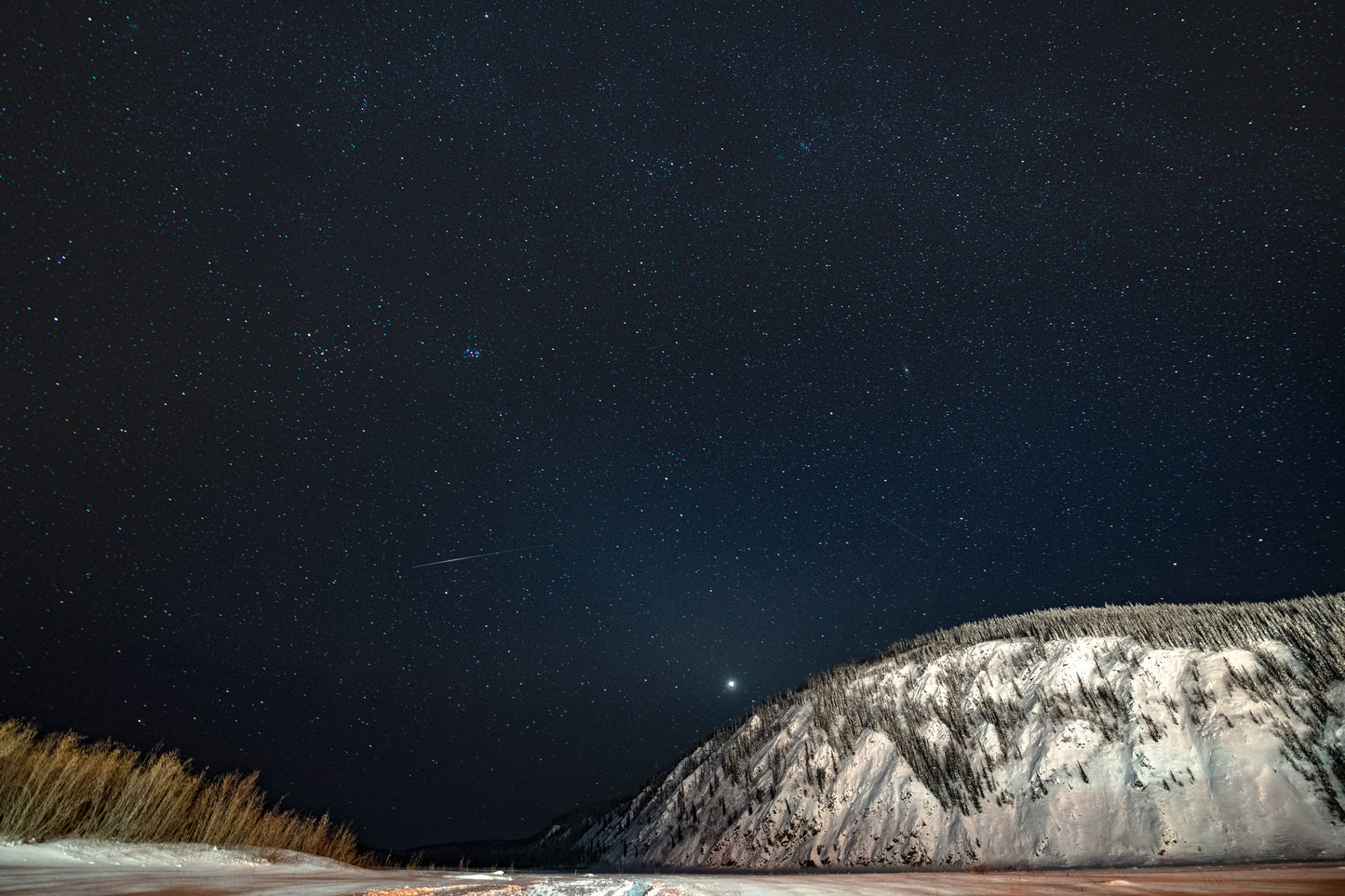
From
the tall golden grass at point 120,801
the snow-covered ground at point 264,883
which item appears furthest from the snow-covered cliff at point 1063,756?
the tall golden grass at point 120,801

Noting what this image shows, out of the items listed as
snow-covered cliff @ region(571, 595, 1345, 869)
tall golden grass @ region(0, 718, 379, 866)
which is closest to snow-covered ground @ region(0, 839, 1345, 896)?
tall golden grass @ region(0, 718, 379, 866)

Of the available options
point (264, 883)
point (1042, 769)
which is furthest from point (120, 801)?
point (1042, 769)

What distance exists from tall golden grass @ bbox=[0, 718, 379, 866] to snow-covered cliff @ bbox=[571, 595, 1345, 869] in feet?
94.1

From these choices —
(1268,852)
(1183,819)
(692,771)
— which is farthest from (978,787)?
(692,771)

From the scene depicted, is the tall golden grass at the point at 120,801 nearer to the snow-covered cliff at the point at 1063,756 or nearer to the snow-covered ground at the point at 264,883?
the snow-covered ground at the point at 264,883

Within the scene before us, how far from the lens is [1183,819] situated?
24156 millimetres

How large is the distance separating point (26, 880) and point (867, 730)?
42.8 metres

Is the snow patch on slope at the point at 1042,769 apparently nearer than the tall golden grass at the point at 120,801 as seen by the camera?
No

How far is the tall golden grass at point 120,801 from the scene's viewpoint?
10656 millimetres

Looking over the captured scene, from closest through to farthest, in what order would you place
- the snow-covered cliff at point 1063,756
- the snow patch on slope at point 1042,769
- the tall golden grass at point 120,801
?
the tall golden grass at point 120,801 → the snow patch on slope at point 1042,769 → the snow-covered cliff at point 1063,756

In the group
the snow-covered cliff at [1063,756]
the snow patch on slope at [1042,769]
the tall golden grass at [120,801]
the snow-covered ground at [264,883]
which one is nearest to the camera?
the snow-covered ground at [264,883]

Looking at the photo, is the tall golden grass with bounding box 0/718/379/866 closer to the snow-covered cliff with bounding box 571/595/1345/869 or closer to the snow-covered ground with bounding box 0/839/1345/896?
the snow-covered ground with bounding box 0/839/1345/896

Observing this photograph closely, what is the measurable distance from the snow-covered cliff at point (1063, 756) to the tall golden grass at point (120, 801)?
28688mm

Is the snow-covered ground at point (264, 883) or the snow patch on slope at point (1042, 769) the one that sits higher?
the snow patch on slope at point (1042, 769)
